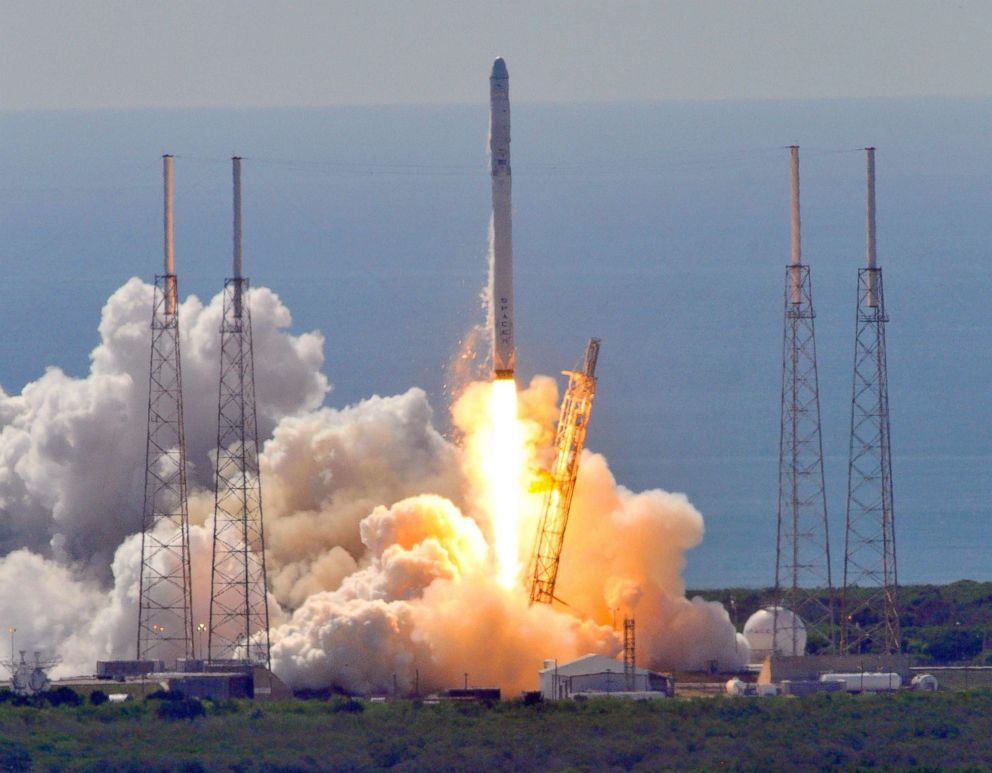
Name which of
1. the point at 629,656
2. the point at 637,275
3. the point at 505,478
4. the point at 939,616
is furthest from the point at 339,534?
the point at 637,275

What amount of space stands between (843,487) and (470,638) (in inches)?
2763

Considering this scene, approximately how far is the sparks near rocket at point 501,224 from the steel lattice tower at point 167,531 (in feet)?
17.5

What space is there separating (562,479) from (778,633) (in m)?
6.24

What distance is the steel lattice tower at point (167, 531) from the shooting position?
168 ft

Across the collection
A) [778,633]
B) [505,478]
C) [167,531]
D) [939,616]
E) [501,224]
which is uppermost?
[501,224]

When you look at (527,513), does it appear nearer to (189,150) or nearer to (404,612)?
(404,612)

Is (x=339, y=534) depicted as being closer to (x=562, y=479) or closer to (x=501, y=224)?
(x=562, y=479)

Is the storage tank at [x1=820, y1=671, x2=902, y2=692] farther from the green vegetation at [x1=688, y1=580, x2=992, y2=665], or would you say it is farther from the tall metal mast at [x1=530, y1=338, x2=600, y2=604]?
the green vegetation at [x1=688, y1=580, x2=992, y2=665]

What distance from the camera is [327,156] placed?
15938 centimetres

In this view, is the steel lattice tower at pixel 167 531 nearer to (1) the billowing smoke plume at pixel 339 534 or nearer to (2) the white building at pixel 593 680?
(1) the billowing smoke plume at pixel 339 534

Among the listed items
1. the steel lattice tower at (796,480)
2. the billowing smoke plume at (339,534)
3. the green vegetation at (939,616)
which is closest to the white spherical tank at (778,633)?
the steel lattice tower at (796,480)

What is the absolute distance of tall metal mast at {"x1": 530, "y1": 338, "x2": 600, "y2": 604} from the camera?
163ft

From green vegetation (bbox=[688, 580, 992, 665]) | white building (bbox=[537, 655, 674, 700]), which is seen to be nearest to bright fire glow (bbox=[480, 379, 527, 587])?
white building (bbox=[537, 655, 674, 700])

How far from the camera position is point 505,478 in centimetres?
5147
